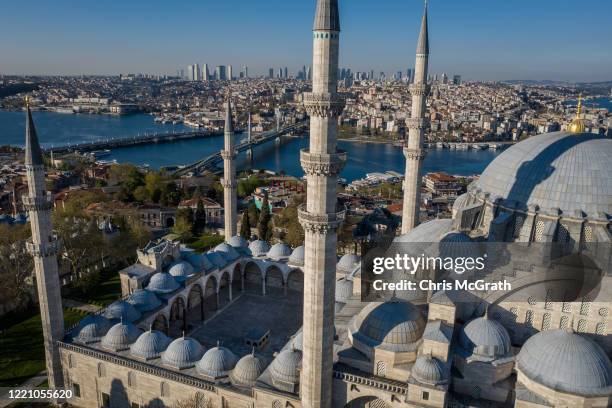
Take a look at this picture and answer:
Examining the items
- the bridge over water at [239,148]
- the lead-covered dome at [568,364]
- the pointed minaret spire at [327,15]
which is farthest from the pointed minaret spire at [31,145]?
the bridge over water at [239,148]

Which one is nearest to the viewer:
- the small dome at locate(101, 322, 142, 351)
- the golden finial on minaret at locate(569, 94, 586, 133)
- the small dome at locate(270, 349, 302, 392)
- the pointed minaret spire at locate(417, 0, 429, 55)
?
the small dome at locate(270, 349, 302, 392)

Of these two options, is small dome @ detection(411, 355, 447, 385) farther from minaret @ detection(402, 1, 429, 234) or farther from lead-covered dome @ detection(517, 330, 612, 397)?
minaret @ detection(402, 1, 429, 234)

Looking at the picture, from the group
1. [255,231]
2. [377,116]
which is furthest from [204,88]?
[255,231]

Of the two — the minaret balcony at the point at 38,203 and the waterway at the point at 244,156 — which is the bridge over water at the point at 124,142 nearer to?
the waterway at the point at 244,156

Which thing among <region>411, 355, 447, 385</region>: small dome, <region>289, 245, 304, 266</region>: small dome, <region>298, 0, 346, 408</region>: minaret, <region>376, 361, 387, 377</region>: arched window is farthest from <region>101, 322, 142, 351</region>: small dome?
<region>289, 245, 304, 266</region>: small dome

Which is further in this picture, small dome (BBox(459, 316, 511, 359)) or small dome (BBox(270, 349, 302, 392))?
small dome (BBox(270, 349, 302, 392))

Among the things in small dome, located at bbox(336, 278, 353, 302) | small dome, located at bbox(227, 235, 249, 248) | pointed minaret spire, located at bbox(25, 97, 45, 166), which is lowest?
small dome, located at bbox(227, 235, 249, 248)
